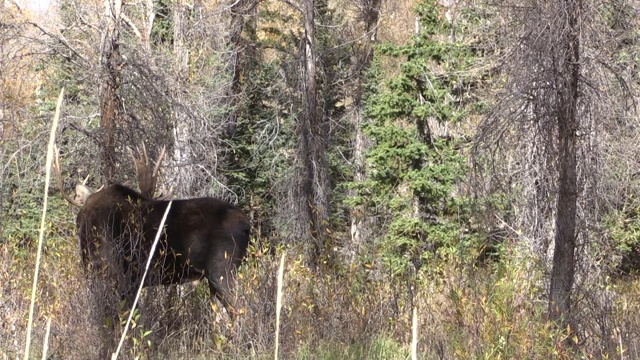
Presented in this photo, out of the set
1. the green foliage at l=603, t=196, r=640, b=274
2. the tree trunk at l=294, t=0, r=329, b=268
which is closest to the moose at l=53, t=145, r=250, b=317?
the green foliage at l=603, t=196, r=640, b=274

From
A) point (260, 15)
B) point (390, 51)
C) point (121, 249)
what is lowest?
point (121, 249)

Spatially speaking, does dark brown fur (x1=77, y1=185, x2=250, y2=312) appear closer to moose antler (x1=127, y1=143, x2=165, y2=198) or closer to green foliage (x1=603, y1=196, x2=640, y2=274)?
moose antler (x1=127, y1=143, x2=165, y2=198)

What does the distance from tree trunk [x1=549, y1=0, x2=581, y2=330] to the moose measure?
10.7 feet

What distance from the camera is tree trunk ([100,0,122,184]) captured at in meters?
10.0

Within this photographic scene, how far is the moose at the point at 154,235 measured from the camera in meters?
8.44

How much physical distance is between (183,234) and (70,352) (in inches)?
100

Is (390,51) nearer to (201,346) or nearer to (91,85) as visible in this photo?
(91,85)

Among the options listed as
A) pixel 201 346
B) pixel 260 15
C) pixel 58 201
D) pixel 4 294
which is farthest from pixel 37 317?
pixel 260 15

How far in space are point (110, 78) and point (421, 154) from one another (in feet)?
39.5

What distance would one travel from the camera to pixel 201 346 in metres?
8.56

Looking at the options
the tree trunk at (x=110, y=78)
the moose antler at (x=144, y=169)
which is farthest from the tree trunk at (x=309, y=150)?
the tree trunk at (x=110, y=78)

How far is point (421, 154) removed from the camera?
69.3 ft

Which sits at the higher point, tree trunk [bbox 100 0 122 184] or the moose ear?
tree trunk [bbox 100 0 122 184]

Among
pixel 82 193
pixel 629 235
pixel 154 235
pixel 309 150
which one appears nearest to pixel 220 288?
pixel 154 235
